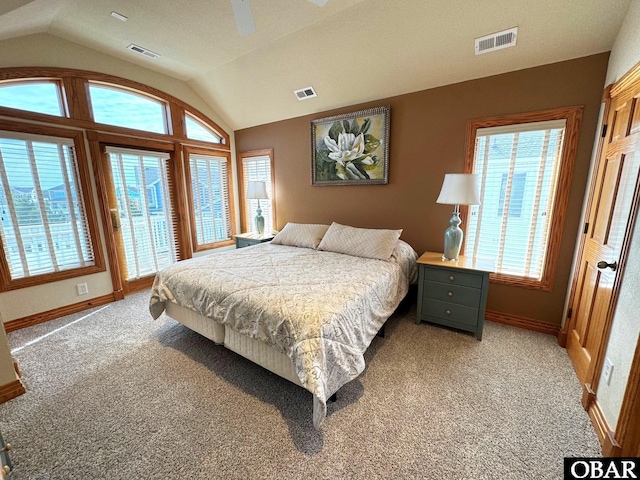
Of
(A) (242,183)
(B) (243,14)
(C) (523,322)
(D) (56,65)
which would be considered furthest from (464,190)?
(D) (56,65)

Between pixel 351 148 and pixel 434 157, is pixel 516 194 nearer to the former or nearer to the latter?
pixel 434 157

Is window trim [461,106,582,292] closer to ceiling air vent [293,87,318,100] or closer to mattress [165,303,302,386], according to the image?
ceiling air vent [293,87,318,100]

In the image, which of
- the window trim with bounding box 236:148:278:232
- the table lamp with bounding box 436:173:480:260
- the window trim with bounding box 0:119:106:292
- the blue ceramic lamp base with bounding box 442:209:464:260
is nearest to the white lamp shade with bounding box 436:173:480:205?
the table lamp with bounding box 436:173:480:260

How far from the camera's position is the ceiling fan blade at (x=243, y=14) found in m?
1.50

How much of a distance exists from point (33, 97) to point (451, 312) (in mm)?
4638

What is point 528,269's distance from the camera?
2479mm

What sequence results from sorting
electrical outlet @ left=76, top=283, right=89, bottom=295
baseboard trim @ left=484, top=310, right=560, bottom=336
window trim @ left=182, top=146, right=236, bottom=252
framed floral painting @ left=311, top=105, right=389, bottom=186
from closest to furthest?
baseboard trim @ left=484, top=310, right=560, bottom=336, electrical outlet @ left=76, top=283, right=89, bottom=295, framed floral painting @ left=311, top=105, right=389, bottom=186, window trim @ left=182, top=146, right=236, bottom=252

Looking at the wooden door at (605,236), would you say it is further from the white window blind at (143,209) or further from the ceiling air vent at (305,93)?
the white window blind at (143,209)

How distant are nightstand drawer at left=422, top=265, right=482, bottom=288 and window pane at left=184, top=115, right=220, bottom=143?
150 inches

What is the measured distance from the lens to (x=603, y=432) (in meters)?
1.34

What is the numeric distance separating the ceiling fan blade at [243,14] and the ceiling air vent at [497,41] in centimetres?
186

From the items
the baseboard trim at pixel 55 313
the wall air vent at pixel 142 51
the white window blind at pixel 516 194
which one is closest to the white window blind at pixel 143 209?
the baseboard trim at pixel 55 313

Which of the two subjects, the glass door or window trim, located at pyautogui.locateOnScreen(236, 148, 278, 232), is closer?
the glass door

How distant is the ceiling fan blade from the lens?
4.93 feet
